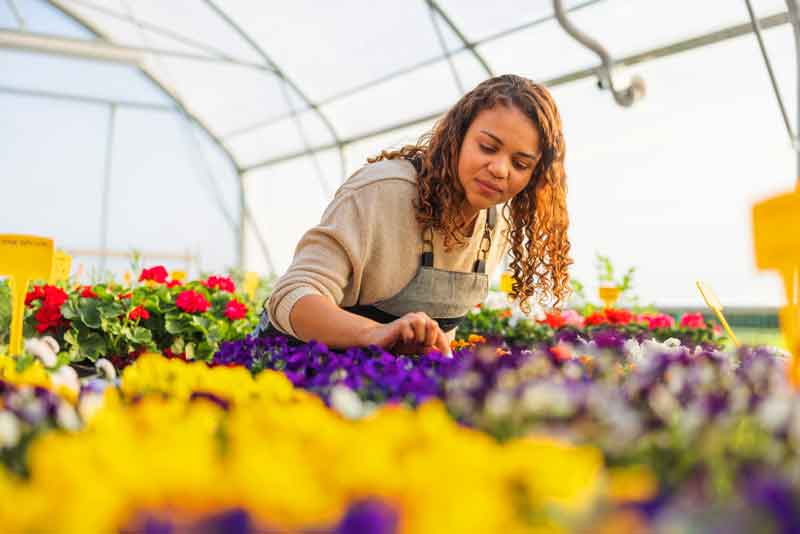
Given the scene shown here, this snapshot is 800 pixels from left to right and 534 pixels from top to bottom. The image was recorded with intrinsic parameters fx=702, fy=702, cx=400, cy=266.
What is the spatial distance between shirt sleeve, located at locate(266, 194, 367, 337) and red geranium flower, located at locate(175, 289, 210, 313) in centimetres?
196

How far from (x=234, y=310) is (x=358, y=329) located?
7.45 feet

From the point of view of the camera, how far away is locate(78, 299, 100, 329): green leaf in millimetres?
3201

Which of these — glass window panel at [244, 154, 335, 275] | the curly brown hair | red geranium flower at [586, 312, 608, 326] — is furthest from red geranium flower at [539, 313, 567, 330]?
glass window panel at [244, 154, 335, 275]

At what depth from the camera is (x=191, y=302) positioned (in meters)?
3.32

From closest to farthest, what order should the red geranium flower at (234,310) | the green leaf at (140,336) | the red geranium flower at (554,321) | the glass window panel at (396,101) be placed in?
the green leaf at (140,336) < the red geranium flower at (234,310) < the red geranium flower at (554,321) < the glass window panel at (396,101)

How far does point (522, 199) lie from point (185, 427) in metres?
1.46

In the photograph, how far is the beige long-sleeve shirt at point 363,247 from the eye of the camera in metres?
1.43

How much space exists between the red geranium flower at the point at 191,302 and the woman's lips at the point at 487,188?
2.17 meters

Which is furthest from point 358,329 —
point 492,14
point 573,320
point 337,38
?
point 337,38

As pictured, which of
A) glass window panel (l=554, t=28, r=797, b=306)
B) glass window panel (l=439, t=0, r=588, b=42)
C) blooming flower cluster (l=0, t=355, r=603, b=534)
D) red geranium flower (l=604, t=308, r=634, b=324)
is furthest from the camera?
glass window panel (l=439, t=0, r=588, b=42)

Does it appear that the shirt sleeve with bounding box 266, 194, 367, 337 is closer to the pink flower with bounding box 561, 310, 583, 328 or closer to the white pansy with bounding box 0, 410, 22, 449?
the white pansy with bounding box 0, 410, 22, 449

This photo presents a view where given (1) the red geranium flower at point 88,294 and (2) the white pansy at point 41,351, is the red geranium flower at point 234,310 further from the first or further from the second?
(2) the white pansy at point 41,351

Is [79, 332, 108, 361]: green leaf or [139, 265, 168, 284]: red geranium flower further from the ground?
[139, 265, 168, 284]: red geranium flower

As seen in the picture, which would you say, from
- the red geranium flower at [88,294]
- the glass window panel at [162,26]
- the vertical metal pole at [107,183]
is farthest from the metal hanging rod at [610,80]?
the vertical metal pole at [107,183]
